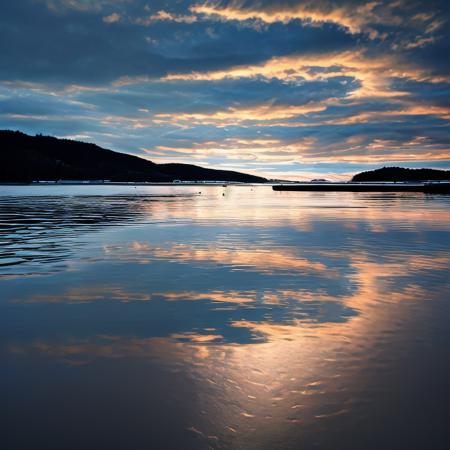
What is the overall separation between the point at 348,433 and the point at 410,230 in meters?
26.0

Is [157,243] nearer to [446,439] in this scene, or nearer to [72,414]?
[72,414]

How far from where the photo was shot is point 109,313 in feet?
32.9

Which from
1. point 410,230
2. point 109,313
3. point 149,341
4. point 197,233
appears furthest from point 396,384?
point 410,230

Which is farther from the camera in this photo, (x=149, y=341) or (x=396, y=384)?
(x=149, y=341)

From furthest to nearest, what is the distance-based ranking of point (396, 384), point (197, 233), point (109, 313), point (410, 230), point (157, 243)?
point (410, 230), point (197, 233), point (157, 243), point (109, 313), point (396, 384)

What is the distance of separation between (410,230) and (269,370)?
2490cm

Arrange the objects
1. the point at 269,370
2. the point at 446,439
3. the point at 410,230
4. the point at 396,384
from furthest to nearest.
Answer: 1. the point at 410,230
2. the point at 269,370
3. the point at 396,384
4. the point at 446,439

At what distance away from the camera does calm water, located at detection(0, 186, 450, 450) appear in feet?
17.1

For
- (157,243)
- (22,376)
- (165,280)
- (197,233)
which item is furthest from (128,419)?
(197,233)

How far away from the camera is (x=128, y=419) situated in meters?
5.43

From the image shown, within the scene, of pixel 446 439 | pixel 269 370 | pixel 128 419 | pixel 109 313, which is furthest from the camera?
pixel 109 313

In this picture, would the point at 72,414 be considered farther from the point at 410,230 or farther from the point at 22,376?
the point at 410,230

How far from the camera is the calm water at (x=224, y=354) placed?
17.1ft

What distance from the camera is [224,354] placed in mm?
7465
